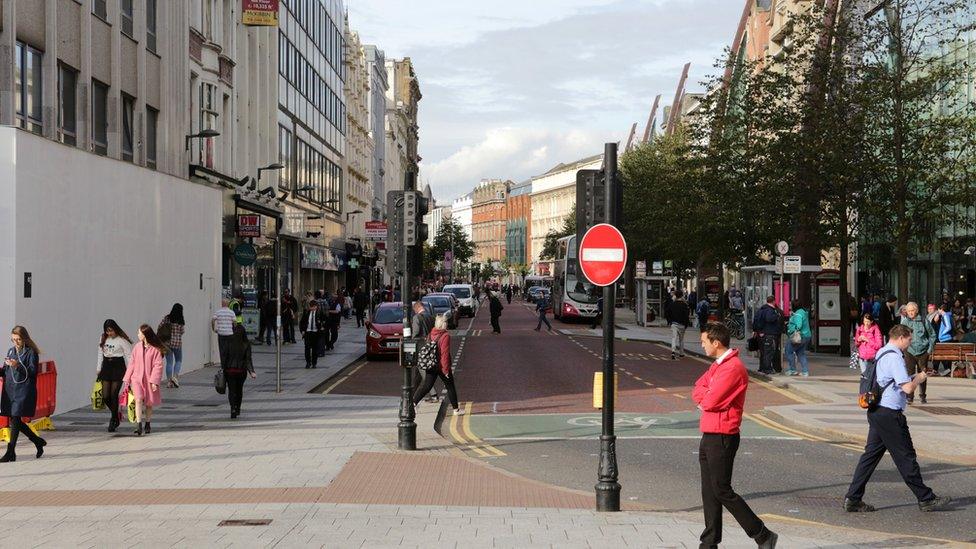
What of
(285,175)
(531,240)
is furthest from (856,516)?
(531,240)

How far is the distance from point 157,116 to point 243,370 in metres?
12.5

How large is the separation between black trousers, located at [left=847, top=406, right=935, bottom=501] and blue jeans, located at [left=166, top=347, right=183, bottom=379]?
15340 millimetres

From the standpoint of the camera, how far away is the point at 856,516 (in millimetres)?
10766

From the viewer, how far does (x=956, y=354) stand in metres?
27.0

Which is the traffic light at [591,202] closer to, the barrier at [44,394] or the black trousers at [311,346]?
the barrier at [44,394]

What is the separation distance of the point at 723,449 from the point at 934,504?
358cm

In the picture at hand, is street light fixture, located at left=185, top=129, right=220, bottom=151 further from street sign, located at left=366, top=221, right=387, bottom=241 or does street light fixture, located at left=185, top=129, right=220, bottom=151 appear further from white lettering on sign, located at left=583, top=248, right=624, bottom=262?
white lettering on sign, located at left=583, top=248, right=624, bottom=262

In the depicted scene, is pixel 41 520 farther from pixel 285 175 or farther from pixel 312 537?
pixel 285 175

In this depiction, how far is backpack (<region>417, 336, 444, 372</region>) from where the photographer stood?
18828mm

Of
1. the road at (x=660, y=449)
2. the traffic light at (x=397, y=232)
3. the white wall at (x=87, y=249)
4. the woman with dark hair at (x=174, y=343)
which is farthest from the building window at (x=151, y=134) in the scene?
the traffic light at (x=397, y=232)

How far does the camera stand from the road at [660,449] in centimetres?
1119

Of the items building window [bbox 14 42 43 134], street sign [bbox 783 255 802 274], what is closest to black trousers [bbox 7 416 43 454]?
building window [bbox 14 42 43 134]

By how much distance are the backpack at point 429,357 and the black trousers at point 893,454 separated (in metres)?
8.97

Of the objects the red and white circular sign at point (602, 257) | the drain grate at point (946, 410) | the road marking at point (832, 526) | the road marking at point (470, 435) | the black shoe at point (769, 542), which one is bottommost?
the drain grate at point (946, 410)
